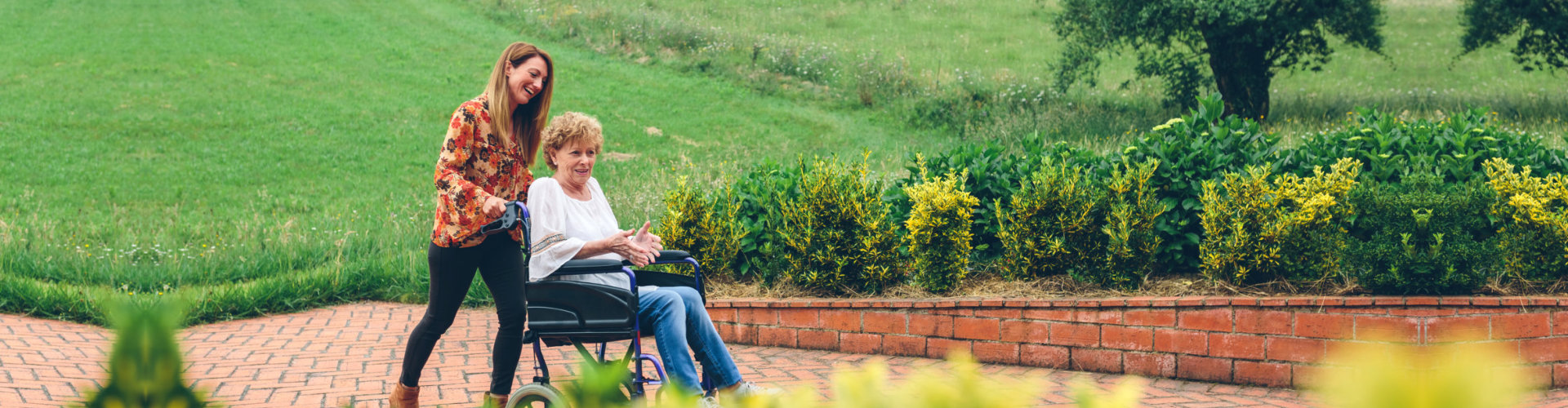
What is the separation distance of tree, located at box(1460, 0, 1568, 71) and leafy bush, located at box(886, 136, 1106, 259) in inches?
545

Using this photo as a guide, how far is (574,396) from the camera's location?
99 centimetres

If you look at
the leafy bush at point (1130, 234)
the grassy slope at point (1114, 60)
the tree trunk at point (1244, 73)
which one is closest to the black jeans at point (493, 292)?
the leafy bush at point (1130, 234)

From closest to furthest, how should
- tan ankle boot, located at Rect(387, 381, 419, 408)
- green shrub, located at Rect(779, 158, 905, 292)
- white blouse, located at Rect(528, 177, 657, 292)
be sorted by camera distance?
white blouse, located at Rect(528, 177, 657, 292) → tan ankle boot, located at Rect(387, 381, 419, 408) → green shrub, located at Rect(779, 158, 905, 292)

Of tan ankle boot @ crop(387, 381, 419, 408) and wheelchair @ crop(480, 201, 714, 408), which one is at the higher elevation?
wheelchair @ crop(480, 201, 714, 408)

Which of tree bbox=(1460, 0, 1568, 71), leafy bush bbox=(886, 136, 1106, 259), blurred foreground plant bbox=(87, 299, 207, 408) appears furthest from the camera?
tree bbox=(1460, 0, 1568, 71)

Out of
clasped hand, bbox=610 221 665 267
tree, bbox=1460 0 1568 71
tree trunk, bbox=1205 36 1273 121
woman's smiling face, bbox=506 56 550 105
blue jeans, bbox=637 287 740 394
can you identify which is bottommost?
blue jeans, bbox=637 287 740 394

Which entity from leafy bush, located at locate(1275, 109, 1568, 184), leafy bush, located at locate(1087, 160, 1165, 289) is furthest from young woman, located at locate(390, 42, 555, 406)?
leafy bush, located at locate(1275, 109, 1568, 184)

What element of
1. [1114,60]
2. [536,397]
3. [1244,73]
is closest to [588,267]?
[536,397]

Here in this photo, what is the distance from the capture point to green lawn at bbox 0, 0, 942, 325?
26.5 feet

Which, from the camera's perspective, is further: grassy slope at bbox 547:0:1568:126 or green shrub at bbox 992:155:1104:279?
grassy slope at bbox 547:0:1568:126

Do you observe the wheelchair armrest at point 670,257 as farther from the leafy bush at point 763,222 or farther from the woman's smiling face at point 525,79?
the leafy bush at point 763,222

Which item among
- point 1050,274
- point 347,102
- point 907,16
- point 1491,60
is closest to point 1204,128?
point 1050,274

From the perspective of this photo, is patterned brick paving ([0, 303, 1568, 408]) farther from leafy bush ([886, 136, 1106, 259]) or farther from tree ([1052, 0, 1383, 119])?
tree ([1052, 0, 1383, 119])

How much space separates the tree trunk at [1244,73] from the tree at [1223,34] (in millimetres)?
13
